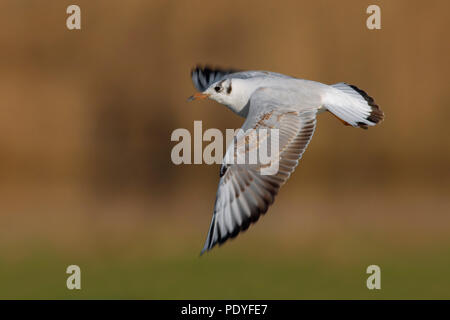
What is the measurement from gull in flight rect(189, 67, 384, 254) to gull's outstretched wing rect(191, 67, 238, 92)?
27.9 inches

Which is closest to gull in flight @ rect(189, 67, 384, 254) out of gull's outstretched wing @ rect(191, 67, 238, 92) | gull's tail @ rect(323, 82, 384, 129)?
gull's tail @ rect(323, 82, 384, 129)

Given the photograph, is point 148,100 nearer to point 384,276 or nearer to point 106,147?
point 106,147

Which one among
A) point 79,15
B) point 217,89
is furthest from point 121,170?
point 217,89

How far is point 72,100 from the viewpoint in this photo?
9.08 meters

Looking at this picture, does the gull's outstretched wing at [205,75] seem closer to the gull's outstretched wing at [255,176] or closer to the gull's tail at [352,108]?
the gull's tail at [352,108]

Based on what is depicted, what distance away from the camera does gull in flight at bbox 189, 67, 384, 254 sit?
3420mm

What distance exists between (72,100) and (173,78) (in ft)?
3.76

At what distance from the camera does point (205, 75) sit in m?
4.86

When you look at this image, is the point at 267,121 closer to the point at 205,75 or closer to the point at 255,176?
the point at 255,176

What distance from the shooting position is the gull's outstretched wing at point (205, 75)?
15.7ft

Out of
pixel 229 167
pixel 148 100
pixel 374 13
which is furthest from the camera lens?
pixel 148 100

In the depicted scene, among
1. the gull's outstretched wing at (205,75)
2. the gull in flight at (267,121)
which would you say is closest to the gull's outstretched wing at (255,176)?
the gull in flight at (267,121)

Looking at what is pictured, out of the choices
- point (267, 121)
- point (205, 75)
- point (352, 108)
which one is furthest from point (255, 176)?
point (205, 75)

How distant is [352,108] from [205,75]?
1.23 metres
